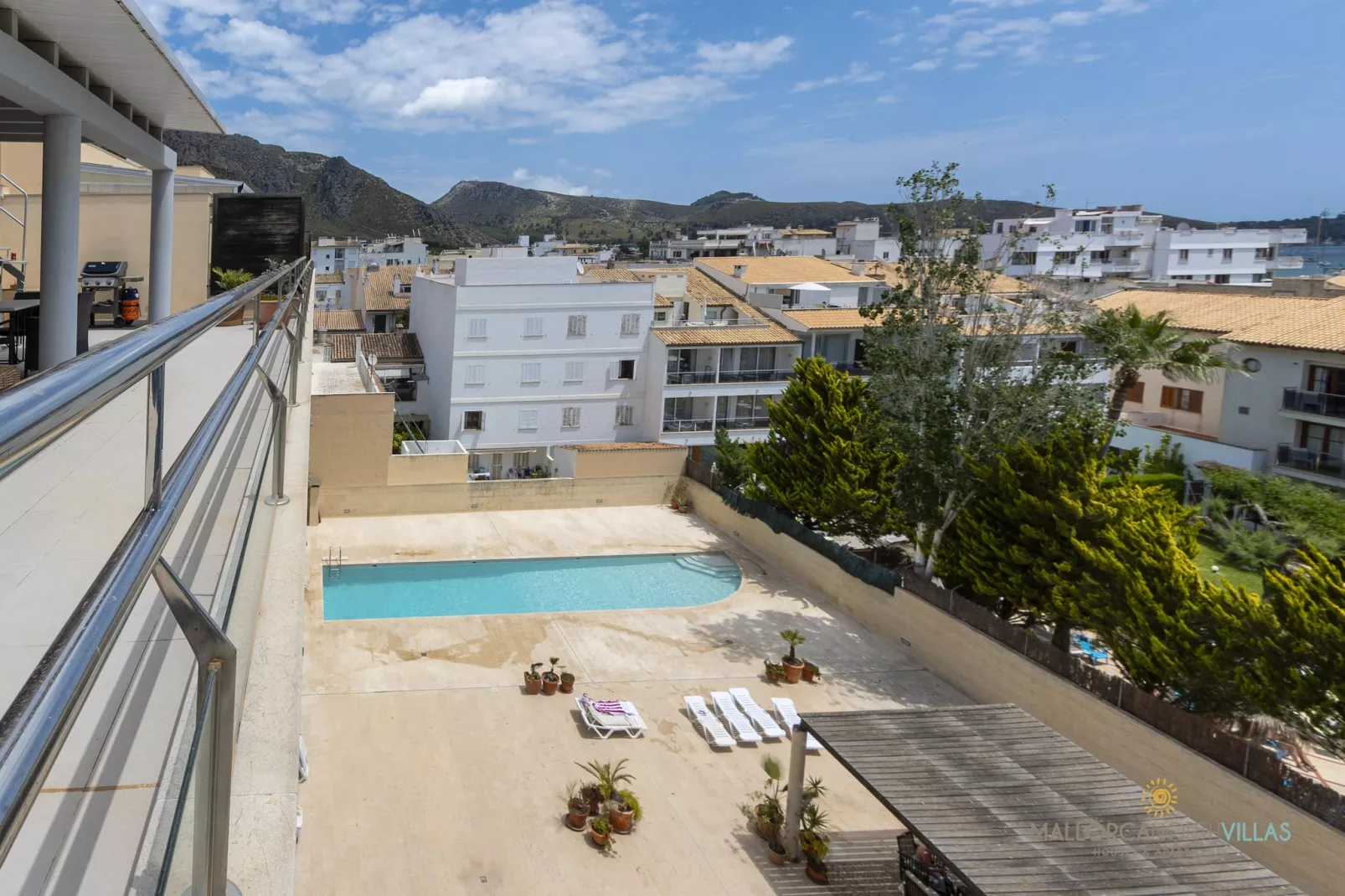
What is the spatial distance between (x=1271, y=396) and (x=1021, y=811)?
24.1 meters

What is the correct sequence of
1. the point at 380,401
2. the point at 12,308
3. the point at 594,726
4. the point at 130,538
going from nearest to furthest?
the point at 130,538, the point at 12,308, the point at 594,726, the point at 380,401

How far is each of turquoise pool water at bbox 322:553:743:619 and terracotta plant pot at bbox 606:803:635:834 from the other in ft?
27.2

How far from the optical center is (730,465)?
28.4 m

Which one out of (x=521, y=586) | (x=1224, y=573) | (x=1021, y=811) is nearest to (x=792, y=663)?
(x=521, y=586)

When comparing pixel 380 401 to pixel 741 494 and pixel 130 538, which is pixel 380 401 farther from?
pixel 130 538

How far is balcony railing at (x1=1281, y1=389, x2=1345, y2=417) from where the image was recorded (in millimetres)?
27469

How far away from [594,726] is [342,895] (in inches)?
191

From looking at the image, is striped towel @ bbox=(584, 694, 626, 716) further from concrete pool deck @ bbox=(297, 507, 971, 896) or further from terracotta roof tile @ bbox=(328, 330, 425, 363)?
terracotta roof tile @ bbox=(328, 330, 425, 363)

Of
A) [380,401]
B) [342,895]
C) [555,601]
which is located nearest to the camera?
[342,895]

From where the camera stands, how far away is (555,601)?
21.0m

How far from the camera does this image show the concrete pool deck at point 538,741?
11.3m

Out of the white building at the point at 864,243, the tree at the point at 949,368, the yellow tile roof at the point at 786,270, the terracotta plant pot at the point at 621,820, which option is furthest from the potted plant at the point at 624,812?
the white building at the point at 864,243

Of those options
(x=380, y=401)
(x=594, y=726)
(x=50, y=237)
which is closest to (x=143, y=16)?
(x=50, y=237)

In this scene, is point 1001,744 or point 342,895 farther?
point 1001,744
